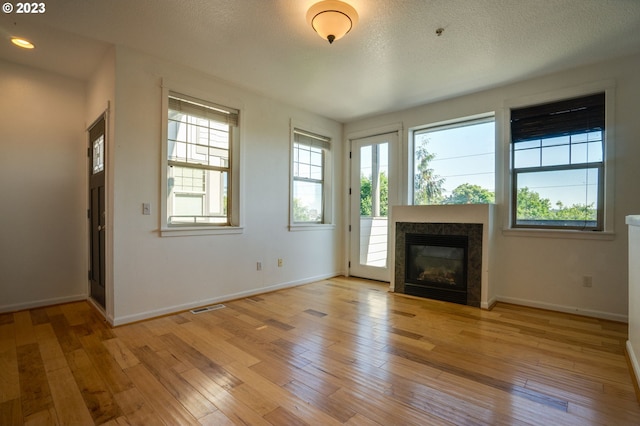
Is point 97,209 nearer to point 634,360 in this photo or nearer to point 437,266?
point 437,266

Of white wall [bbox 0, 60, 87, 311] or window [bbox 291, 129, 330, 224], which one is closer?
white wall [bbox 0, 60, 87, 311]

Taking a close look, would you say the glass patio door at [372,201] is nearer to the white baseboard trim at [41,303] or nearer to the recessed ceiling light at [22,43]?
the white baseboard trim at [41,303]

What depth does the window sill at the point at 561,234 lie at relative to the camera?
314 centimetres

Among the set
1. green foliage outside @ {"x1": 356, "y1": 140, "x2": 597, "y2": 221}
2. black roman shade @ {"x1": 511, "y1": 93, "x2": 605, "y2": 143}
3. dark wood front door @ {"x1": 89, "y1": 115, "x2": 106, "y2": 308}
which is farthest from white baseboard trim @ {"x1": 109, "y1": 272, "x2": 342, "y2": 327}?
black roman shade @ {"x1": 511, "y1": 93, "x2": 605, "y2": 143}

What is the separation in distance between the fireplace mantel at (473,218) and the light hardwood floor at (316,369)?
0.35 m

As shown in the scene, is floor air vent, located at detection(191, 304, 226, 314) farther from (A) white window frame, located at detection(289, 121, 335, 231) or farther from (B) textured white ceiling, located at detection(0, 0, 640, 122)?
(B) textured white ceiling, located at detection(0, 0, 640, 122)

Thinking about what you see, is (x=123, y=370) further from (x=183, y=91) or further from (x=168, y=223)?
(x=183, y=91)

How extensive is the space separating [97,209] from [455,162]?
4517 mm

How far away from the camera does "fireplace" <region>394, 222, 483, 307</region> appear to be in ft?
11.8

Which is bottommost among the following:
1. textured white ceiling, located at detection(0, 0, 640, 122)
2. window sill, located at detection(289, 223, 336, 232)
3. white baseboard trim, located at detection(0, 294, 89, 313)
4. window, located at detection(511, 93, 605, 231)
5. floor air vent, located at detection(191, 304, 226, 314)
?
floor air vent, located at detection(191, 304, 226, 314)

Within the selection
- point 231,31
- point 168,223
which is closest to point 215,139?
point 168,223

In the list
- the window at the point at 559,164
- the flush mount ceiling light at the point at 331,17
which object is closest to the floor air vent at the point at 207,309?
the flush mount ceiling light at the point at 331,17

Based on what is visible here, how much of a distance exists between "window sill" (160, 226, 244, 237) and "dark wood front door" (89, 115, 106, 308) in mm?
696

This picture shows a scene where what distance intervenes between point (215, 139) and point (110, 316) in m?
2.19
